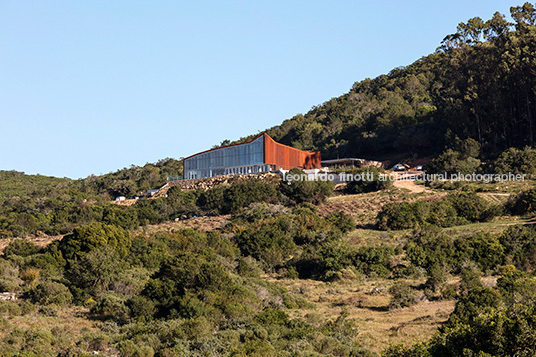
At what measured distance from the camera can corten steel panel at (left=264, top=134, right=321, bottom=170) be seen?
3412 inches

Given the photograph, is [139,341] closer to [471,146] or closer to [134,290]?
[134,290]

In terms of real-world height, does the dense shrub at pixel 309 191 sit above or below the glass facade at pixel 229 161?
below

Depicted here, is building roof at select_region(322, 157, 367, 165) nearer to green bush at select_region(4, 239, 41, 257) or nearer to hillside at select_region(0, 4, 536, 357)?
hillside at select_region(0, 4, 536, 357)

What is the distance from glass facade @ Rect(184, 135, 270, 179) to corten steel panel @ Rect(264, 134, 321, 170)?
83 centimetres

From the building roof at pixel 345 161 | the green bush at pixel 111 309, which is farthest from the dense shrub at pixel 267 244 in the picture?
the building roof at pixel 345 161

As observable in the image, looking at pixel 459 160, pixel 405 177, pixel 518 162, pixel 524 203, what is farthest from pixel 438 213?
pixel 405 177

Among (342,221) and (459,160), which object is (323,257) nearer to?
(342,221)

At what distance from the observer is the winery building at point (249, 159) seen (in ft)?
285

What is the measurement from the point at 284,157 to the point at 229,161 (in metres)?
7.66

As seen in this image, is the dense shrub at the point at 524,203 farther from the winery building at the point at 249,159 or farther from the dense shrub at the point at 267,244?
the winery building at the point at 249,159

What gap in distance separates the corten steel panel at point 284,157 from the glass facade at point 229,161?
0.83m

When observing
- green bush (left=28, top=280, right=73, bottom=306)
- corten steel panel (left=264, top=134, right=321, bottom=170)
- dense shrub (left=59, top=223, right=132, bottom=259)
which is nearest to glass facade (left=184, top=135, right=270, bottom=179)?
corten steel panel (left=264, top=134, right=321, bottom=170)

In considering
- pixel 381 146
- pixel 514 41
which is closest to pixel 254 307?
pixel 514 41

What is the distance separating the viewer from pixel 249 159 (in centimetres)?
8838
